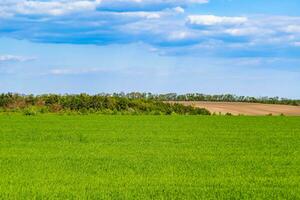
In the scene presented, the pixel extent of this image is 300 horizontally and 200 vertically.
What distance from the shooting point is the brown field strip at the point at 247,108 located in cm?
5691

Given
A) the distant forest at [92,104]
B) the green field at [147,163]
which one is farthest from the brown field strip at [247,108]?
the green field at [147,163]

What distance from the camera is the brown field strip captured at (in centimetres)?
5691

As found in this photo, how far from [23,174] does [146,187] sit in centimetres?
358

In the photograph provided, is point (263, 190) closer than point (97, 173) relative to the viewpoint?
Yes

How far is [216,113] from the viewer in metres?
56.0

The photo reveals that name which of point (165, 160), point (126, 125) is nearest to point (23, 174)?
point (165, 160)

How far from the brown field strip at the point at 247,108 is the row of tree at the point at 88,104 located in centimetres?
125

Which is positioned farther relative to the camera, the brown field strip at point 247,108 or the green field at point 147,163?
the brown field strip at point 247,108

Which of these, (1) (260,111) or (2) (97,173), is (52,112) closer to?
(1) (260,111)

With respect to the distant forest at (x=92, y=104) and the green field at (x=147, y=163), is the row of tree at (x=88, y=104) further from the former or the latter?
the green field at (x=147, y=163)

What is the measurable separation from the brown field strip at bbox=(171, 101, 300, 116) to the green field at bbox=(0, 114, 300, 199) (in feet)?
74.5

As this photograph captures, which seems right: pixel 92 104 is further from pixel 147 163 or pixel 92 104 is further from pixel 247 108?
pixel 147 163

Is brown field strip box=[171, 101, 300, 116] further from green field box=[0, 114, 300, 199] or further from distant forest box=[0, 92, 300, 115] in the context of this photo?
green field box=[0, 114, 300, 199]

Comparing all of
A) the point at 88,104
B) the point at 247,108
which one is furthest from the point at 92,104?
the point at 247,108
